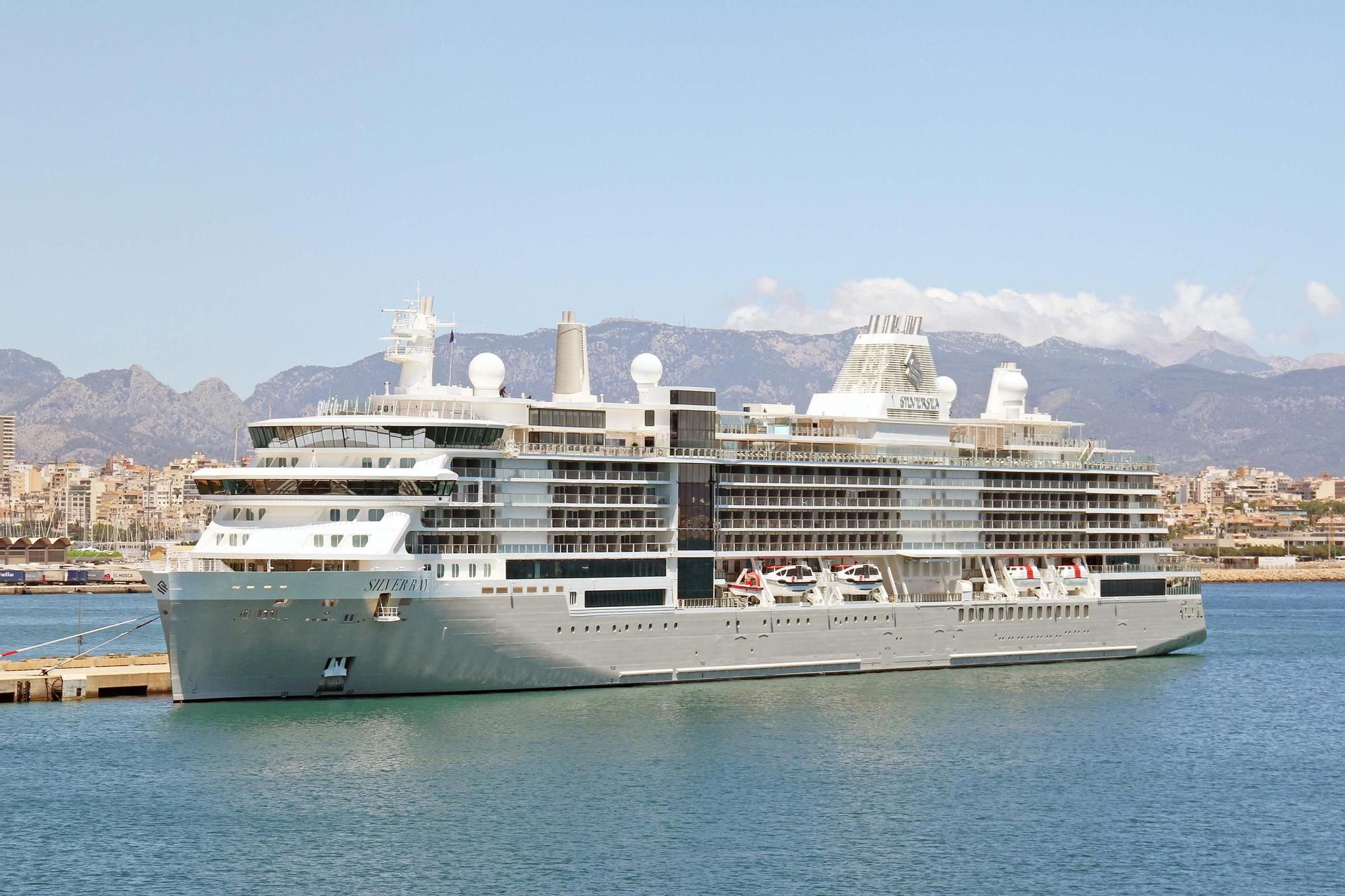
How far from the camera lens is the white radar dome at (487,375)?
146 feet

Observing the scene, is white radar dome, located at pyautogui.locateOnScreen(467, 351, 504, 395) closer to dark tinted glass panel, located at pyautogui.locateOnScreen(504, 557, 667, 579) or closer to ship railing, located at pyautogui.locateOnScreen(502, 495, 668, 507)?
ship railing, located at pyautogui.locateOnScreen(502, 495, 668, 507)

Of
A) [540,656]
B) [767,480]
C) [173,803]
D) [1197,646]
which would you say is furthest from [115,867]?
[1197,646]

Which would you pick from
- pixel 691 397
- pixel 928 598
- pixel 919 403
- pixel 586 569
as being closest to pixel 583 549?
pixel 586 569

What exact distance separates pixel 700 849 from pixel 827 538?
2067 cm

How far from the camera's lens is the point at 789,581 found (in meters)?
47.3

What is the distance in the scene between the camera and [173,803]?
31750 mm

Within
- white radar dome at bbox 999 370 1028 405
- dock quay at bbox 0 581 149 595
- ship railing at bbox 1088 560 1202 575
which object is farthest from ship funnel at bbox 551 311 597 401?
dock quay at bbox 0 581 149 595

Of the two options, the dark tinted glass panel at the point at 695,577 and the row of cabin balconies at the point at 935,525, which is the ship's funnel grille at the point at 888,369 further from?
the dark tinted glass panel at the point at 695,577

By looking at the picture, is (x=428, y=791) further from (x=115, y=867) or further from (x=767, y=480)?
(x=767, y=480)

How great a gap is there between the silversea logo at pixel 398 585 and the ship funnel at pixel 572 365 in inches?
294

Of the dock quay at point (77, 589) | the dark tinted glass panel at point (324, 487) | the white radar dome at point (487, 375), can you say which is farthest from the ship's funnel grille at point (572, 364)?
the dock quay at point (77, 589)

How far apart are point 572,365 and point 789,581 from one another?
8498 mm

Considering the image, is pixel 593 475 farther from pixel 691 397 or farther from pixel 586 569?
pixel 691 397

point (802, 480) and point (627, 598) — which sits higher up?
point (802, 480)
